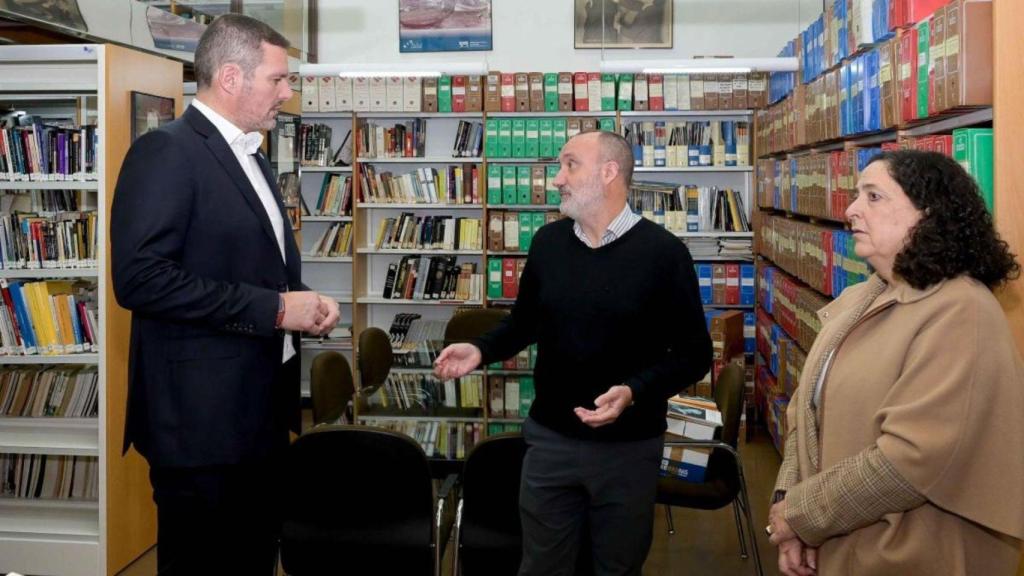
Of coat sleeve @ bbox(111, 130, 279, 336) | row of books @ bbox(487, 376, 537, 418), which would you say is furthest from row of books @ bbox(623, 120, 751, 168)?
coat sleeve @ bbox(111, 130, 279, 336)

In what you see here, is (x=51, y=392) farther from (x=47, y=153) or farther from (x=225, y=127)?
(x=225, y=127)

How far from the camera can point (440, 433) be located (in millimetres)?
3326

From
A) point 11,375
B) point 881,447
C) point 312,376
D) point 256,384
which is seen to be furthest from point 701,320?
point 11,375

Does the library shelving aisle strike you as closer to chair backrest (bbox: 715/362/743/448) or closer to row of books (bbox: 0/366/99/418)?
row of books (bbox: 0/366/99/418)

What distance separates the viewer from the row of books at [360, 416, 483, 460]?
324cm

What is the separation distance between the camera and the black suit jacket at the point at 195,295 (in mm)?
1774

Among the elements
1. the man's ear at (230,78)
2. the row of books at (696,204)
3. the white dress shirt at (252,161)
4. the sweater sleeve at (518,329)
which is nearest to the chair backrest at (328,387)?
the sweater sleeve at (518,329)

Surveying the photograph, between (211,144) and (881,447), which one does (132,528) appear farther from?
(881,447)

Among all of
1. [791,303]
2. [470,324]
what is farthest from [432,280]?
[791,303]

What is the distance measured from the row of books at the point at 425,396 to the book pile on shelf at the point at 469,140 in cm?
332

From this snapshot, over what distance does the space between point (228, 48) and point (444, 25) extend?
18.3 ft

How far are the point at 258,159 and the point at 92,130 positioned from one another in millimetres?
2041

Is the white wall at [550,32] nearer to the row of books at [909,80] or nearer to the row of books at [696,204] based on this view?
the row of books at [696,204]

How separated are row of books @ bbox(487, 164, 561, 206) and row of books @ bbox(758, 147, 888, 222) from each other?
59.5 inches
